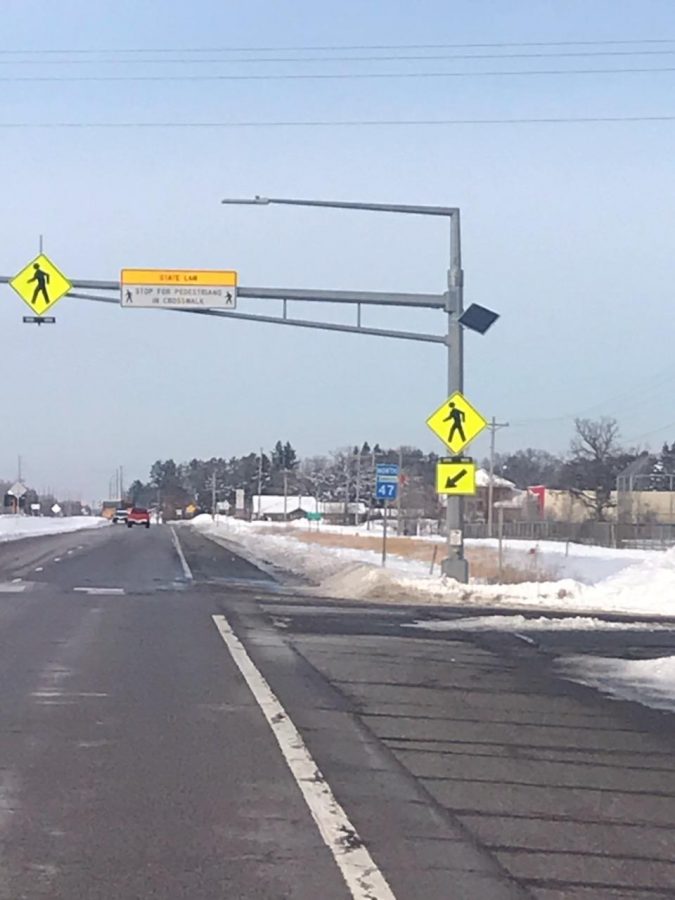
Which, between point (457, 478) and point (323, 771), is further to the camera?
point (457, 478)

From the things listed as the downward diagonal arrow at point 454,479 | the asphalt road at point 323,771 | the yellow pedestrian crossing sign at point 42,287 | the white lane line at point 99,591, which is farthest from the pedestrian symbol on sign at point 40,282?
the asphalt road at point 323,771

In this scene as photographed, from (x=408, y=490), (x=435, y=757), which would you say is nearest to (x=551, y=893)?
(x=435, y=757)

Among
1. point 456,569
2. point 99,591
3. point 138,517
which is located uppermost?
point 138,517

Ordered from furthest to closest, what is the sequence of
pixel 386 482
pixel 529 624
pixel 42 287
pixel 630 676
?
1. pixel 386 482
2. pixel 42 287
3. pixel 529 624
4. pixel 630 676

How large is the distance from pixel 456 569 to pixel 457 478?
1985 millimetres

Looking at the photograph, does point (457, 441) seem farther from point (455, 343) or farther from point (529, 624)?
point (529, 624)

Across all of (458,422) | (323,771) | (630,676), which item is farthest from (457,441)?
(323,771)

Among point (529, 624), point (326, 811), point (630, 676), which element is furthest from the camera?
point (529, 624)

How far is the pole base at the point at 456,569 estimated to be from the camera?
1191 inches

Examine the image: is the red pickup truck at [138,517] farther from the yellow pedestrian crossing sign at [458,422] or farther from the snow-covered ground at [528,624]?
the snow-covered ground at [528,624]

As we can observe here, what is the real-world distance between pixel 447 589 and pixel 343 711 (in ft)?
53.7

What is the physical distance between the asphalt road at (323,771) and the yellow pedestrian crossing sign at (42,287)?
11.1m

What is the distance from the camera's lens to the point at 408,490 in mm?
136500

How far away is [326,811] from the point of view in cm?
856
